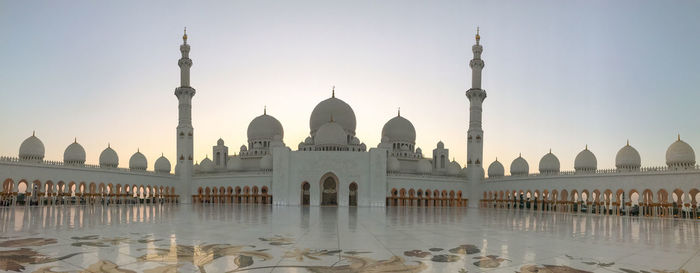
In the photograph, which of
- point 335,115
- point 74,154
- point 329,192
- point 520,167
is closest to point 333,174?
point 329,192

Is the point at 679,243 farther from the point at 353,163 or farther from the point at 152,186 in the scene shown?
the point at 152,186

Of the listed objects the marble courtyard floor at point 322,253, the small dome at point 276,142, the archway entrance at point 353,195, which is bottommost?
the archway entrance at point 353,195

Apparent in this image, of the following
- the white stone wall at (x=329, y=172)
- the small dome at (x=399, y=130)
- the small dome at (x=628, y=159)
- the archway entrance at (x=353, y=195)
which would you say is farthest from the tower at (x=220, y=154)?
the small dome at (x=628, y=159)

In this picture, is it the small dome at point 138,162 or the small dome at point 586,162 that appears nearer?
the small dome at point 586,162

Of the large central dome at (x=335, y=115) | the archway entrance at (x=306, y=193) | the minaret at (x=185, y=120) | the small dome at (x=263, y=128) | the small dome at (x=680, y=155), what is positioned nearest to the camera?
the small dome at (x=680, y=155)

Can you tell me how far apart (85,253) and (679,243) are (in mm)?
10871

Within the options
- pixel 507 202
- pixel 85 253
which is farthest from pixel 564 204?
pixel 85 253

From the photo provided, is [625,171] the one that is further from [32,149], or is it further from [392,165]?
[32,149]

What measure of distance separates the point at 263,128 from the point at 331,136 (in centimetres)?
912

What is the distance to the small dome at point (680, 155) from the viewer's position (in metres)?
28.1

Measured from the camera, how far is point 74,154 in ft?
118

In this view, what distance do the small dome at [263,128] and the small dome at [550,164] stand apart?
24.0 meters

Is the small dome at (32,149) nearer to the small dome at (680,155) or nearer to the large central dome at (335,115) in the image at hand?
the large central dome at (335,115)

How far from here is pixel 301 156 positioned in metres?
37.7
